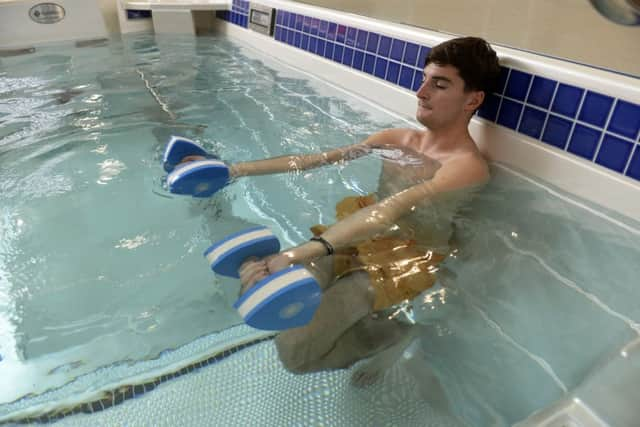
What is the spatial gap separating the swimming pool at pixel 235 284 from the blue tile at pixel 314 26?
2.30ft

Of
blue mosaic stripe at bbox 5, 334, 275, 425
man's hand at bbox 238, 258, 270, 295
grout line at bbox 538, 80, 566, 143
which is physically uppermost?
grout line at bbox 538, 80, 566, 143

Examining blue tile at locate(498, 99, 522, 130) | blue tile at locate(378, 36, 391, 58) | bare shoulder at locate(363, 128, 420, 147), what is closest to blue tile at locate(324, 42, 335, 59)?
blue tile at locate(378, 36, 391, 58)

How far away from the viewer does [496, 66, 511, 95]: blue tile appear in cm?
155

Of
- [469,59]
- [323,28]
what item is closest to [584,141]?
[469,59]

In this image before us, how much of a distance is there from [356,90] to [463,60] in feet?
3.37

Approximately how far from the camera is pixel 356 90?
2357 millimetres

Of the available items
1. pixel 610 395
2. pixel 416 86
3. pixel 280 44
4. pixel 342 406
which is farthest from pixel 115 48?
pixel 610 395

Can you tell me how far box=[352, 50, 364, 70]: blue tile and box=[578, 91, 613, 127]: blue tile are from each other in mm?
1186

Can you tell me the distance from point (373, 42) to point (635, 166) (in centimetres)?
129

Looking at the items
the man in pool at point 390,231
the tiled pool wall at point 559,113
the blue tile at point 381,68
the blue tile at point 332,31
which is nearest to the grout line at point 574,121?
the tiled pool wall at point 559,113

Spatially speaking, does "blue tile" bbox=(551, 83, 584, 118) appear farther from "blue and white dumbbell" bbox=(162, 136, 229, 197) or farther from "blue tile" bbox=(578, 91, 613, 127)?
"blue and white dumbbell" bbox=(162, 136, 229, 197)

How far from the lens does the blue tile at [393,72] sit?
82.4 inches

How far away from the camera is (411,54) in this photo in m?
1.98

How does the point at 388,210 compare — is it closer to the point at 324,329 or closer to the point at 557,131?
the point at 324,329
